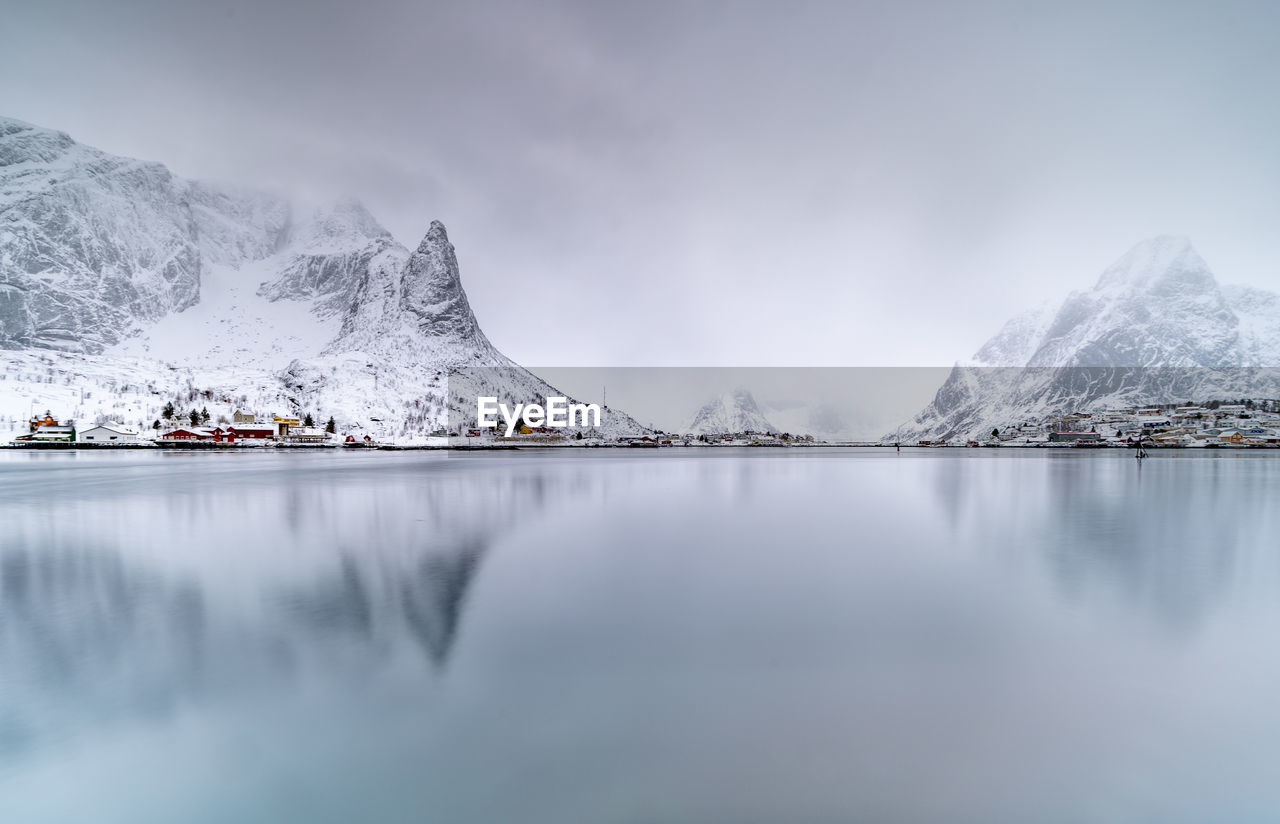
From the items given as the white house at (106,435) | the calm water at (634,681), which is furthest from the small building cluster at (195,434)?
the calm water at (634,681)

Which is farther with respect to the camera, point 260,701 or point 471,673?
point 471,673

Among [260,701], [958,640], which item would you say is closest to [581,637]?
[260,701]

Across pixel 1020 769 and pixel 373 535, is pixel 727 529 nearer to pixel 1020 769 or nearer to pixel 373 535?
pixel 373 535

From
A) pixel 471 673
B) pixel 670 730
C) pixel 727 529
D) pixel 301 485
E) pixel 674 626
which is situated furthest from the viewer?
pixel 301 485

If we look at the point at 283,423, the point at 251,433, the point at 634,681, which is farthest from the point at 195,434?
the point at 634,681

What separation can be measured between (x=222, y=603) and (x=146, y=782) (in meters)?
8.19

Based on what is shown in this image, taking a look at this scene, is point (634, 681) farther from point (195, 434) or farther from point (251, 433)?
point (251, 433)

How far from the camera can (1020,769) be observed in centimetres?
670

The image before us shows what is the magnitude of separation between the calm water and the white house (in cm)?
15727

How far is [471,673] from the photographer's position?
31.0 feet

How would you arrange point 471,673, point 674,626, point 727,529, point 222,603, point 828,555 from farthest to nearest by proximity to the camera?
point 727,529, point 828,555, point 222,603, point 674,626, point 471,673

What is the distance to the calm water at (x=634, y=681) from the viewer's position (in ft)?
20.6

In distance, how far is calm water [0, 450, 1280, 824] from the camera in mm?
6285

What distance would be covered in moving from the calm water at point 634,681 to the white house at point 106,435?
15727 cm
